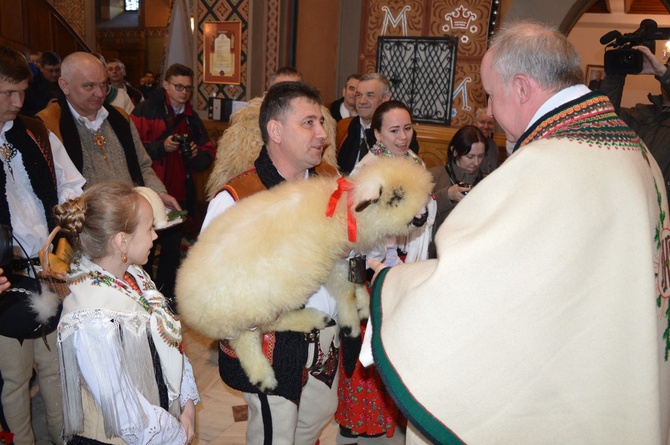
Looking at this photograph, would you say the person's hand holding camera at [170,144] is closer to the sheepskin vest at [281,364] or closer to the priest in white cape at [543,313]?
the sheepskin vest at [281,364]

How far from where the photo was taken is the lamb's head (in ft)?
5.87

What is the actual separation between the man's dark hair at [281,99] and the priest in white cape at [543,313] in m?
1.00

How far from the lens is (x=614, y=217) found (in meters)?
1.43

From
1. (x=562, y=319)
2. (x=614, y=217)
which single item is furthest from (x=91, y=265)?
(x=614, y=217)

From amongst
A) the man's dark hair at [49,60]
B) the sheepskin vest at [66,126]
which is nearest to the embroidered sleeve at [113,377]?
the sheepskin vest at [66,126]

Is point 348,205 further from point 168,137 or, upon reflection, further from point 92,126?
point 168,137

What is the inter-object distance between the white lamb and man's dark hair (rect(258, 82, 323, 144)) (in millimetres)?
467

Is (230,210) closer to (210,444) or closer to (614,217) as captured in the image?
(614,217)

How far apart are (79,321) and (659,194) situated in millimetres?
1755

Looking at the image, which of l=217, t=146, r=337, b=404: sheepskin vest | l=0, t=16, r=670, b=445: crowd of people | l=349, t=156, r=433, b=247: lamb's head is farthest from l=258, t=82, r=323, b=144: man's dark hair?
l=349, t=156, r=433, b=247: lamb's head

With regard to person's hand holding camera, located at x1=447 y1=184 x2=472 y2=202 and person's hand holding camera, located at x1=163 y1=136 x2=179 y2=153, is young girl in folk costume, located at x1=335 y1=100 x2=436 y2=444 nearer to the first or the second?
person's hand holding camera, located at x1=447 y1=184 x2=472 y2=202

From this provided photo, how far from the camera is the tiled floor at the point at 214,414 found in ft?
10.2

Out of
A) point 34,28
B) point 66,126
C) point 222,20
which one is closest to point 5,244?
point 66,126

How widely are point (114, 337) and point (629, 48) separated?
2777mm
